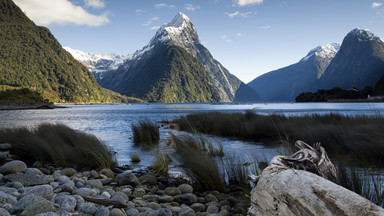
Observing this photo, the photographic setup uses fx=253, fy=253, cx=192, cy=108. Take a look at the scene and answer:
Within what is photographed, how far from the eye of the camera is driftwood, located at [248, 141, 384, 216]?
1810mm

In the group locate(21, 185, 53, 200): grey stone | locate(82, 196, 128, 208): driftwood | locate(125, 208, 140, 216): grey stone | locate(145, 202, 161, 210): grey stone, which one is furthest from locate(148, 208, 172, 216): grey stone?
locate(21, 185, 53, 200): grey stone

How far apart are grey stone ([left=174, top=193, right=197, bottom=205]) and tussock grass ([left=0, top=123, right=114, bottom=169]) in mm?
2911

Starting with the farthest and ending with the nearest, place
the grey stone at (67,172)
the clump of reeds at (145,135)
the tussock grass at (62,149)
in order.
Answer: the clump of reeds at (145,135), the tussock grass at (62,149), the grey stone at (67,172)

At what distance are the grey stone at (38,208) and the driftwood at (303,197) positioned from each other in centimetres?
227

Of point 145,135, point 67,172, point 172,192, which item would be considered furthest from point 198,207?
point 145,135

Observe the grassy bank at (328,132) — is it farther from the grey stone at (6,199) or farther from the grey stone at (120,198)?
the grey stone at (6,199)

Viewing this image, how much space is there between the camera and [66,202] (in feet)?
11.1

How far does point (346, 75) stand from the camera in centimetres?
19762

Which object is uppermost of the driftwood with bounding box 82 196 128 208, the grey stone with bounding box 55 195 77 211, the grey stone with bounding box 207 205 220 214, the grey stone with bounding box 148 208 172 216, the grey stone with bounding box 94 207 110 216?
the grey stone with bounding box 55 195 77 211

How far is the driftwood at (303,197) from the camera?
1.81m

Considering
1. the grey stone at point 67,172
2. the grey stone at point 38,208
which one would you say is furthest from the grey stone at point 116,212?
the grey stone at point 67,172

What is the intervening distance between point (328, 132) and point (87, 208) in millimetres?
8176

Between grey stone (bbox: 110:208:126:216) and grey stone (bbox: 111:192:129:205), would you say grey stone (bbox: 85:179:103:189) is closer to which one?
grey stone (bbox: 111:192:129:205)

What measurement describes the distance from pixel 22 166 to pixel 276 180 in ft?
17.9
